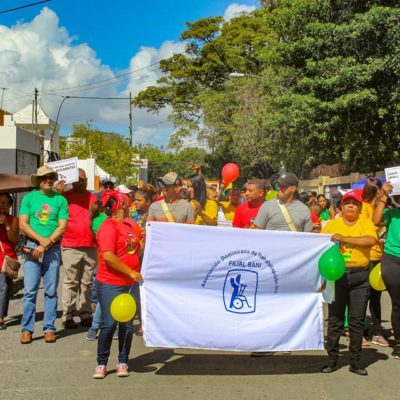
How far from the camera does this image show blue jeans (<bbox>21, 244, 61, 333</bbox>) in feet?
21.9

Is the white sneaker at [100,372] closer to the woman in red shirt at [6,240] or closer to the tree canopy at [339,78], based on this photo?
the woman in red shirt at [6,240]

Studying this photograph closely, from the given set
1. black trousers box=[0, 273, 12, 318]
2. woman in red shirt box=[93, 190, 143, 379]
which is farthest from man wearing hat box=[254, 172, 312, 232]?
black trousers box=[0, 273, 12, 318]

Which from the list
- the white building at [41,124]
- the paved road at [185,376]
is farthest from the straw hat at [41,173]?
the white building at [41,124]

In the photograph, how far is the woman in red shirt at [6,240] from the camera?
7457 millimetres

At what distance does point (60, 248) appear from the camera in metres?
6.97

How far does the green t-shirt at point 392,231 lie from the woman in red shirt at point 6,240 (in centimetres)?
446

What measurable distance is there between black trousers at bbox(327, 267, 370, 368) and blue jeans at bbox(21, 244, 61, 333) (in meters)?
→ 3.06

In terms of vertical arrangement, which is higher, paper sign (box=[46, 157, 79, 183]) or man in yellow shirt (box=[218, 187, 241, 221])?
paper sign (box=[46, 157, 79, 183])

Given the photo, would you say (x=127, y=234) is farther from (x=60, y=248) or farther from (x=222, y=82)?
(x=222, y=82)

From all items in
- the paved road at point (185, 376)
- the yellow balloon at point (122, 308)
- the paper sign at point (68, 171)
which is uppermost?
the paper sign at point (68, 171)

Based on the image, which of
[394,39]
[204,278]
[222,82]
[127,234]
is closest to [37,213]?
[127,234]

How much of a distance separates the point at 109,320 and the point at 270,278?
1533 millimetres

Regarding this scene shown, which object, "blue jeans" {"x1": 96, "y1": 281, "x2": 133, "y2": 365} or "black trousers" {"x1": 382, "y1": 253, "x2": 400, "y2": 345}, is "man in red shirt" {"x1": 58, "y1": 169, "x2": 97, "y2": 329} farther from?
"black trousers" {"x1": 382, "y1": 253, "x2": 400, "y2": 345}

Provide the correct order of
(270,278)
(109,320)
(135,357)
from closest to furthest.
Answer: (109,320)
(270,278)
(135,357)
